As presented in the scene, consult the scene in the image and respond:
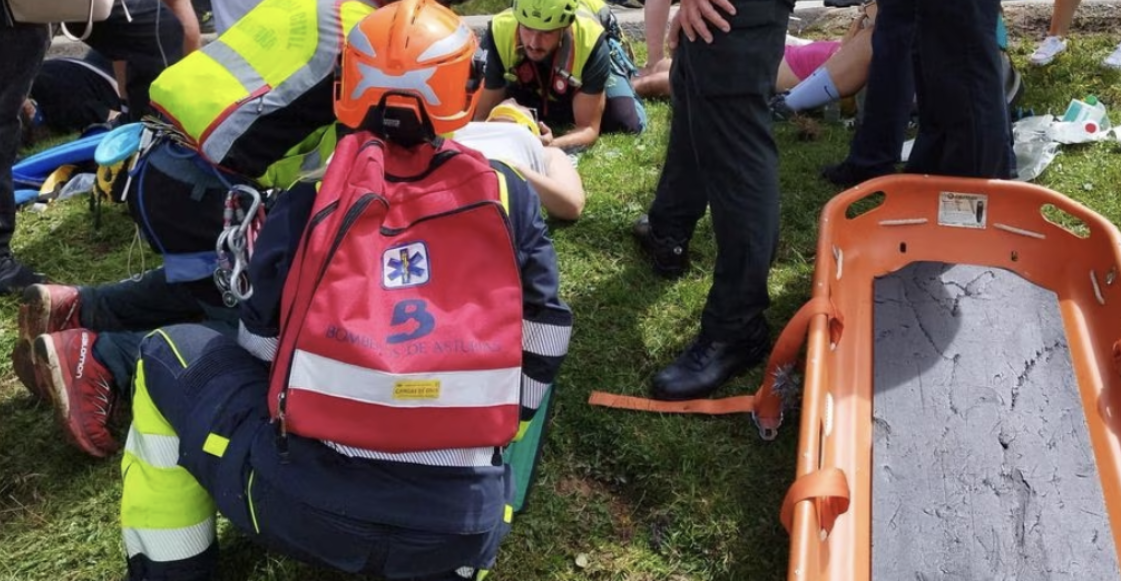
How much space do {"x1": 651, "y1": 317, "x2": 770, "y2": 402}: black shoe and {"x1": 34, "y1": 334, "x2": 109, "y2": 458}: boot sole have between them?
170 cm

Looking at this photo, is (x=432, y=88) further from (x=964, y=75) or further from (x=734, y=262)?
(x=964, y=75)

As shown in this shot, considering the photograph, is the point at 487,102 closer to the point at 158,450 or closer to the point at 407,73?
the point at 407,73

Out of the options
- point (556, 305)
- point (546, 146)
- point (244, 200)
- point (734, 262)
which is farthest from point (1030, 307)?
point (244, 200)

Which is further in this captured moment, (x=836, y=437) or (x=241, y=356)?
(x=836, y=437)

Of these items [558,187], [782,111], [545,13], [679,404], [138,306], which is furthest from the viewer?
[782,111]

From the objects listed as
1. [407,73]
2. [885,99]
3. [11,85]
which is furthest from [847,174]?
[11,85]

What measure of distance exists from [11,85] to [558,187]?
6.86ft

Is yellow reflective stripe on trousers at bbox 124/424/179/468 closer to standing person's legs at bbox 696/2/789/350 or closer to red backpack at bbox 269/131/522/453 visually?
red backpack at bbox 269/131/522/453

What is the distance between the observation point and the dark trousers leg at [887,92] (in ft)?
11.9

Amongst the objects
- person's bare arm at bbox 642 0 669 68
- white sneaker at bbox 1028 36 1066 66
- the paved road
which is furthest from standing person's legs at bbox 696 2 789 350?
the paved road

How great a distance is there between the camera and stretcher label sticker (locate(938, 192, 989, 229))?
304 centimetres

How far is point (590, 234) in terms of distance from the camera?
3.84 meters

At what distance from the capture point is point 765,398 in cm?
261

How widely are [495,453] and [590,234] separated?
195 cm
